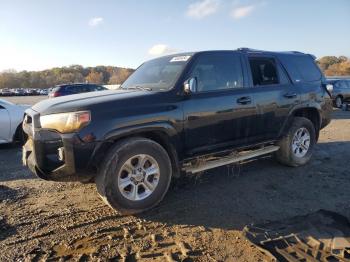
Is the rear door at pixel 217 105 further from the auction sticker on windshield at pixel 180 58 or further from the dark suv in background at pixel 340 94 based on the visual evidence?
the dark suv in background at pixel 340 94

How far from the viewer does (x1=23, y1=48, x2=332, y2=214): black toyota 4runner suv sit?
13.2 ft

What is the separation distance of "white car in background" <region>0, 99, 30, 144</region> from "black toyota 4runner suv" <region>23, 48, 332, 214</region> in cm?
419

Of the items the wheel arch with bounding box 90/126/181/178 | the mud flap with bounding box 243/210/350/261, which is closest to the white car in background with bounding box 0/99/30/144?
the wheel arch with bounding box 90/126/181/178

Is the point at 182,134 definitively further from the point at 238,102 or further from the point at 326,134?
the point at 326,134

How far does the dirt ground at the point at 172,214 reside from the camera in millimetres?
3459

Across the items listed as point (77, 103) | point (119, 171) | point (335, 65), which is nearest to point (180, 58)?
point (77, 103)

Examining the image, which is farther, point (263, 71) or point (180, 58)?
point (263, 71)

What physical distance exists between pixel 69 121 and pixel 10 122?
5297 mm

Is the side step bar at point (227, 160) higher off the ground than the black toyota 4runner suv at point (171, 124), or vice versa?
the black toyota 4runner suv at point (171, 124)

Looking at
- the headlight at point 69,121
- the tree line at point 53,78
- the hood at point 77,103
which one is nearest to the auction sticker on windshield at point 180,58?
the hood at point 77,103

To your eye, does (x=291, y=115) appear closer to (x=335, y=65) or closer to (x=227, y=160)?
(x=227, y=160)

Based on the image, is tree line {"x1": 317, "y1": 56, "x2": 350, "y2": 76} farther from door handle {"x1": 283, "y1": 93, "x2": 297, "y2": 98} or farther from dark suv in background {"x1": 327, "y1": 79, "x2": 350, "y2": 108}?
door handle {"x1": 283, "y1": 93, "x2": 297, "y2": 98}

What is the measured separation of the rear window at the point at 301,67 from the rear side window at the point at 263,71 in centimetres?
36

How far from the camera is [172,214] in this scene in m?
4.35
